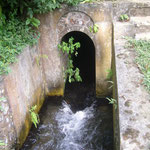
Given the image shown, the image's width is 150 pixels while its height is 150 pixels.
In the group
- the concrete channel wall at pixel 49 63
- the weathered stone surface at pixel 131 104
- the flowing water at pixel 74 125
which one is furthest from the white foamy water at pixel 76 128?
the weathered stone surface at pixel 131 104

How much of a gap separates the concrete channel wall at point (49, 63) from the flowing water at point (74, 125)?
0.40m

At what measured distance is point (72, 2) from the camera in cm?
574

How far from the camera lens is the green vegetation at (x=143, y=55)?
3.56m

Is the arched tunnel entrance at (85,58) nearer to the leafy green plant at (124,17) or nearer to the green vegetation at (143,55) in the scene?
the leafy green plant at (124,17)

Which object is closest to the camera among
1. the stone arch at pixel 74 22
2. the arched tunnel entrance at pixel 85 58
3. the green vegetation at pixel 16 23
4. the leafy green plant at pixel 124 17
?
the green vegetation at pixel 16 23

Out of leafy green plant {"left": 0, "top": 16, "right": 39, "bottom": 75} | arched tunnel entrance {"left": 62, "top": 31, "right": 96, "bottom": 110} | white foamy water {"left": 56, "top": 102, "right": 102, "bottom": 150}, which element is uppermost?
leafy green plant {"left": 0, "top": 16, "right": 39, "bottom": 75}

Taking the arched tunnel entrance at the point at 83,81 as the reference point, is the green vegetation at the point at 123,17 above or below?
above

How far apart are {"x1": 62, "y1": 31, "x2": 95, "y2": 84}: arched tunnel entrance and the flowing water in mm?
1729

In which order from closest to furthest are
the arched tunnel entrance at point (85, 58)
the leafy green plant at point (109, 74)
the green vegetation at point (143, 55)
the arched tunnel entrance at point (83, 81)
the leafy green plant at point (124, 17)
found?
the green vegetation at point (143, 55)
the leafy green plant at point (124, 17)
the leafy green plant at point (109, 74)
the arched tunnel entrance at point (83, 81)
the arched tunnel entrance at point (85, 58)

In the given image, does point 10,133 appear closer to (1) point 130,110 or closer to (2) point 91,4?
(1) point 130,110

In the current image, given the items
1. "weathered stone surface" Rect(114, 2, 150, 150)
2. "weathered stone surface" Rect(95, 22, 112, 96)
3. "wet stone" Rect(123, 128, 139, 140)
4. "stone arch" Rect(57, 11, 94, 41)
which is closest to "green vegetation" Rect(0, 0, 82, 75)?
"stone arch" Rect(57, 11, 94, 41)

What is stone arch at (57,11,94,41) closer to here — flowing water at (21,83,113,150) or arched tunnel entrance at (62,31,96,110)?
arched tunnel entrance at (62,31,96,110)

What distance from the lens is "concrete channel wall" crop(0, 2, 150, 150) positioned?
453cm

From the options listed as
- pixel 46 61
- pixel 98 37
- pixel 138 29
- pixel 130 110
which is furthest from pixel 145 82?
pixel 46 61
